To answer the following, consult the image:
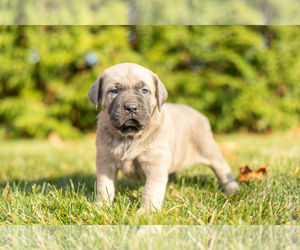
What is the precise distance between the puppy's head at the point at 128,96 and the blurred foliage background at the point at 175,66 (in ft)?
14.1

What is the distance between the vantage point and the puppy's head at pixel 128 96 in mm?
2023

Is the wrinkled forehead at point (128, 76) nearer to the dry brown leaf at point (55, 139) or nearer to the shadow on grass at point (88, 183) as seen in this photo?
the shadow on grass at point (88, 183)

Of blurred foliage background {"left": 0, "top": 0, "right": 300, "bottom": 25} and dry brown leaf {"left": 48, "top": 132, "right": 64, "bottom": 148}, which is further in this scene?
dry brown leaf {"left": 48, "top": 132, "right": 64, "bottom": 148}

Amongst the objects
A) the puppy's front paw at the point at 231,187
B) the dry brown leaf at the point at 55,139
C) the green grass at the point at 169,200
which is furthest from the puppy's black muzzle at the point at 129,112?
the dry brown leaf at the point at 55,139

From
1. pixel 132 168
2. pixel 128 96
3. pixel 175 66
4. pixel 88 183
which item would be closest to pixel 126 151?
pixel 132 168

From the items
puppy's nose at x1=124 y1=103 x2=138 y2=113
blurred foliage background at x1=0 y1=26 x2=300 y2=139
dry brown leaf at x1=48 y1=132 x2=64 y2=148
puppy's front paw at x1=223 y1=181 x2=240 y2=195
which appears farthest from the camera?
blurred foliage background at x1=0 y1=26 x2=300 y2=139

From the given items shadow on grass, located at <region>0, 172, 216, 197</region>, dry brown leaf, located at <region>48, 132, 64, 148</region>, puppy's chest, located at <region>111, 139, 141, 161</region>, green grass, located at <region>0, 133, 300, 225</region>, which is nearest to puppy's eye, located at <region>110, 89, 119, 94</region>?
puppy's chest, located at <region>111, 139, 141, 161</region>

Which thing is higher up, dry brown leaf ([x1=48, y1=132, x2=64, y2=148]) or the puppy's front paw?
the puppy's front paw

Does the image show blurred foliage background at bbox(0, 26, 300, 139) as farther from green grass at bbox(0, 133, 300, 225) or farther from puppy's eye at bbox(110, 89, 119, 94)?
puppy's eye at bbox(110, 89, 119, 94)

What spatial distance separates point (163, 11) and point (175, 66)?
16.0ft

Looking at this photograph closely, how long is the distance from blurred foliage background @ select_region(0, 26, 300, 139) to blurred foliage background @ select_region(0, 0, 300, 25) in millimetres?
4010

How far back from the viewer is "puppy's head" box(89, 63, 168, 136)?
79.7 inches

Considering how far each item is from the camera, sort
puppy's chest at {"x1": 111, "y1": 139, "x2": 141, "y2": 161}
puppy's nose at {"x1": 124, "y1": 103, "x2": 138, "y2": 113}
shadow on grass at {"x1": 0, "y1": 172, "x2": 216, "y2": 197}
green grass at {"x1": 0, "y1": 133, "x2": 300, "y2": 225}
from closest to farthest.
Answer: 1. green grass at {"x1": 0, "y1": 133, "x2": 300, "y2": 225}
2. puppy's nose at {"x1": 124, "y1": 103, "x2": 138, "y2": 113}
3. puppy's chest at {"x1": 111, "y1": 139, "x2": 141, "y2": 161}
4. shadow on grass at {"x1": 0, "y1": 172, "x2": 216, "y2": 197}

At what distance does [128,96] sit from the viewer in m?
2.07
